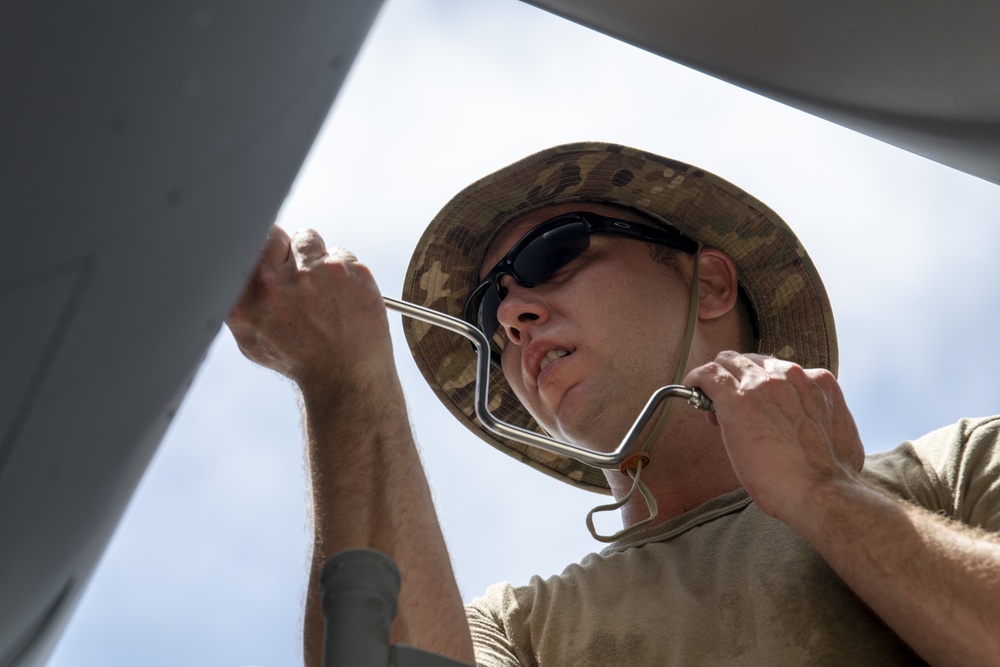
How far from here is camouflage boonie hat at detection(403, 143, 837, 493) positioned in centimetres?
287

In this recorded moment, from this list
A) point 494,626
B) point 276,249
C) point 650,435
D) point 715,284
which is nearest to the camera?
point 276,249

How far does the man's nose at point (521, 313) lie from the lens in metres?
2.71

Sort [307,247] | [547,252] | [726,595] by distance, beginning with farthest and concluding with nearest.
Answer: [547,252] → [726,595] → [307,247]

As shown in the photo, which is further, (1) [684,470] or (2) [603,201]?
(2) [603,201]

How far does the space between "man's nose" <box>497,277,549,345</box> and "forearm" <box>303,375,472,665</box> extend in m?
0.98

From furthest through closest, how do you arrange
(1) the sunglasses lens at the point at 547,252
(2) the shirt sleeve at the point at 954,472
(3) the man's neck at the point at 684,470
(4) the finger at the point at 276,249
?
(1) the sunglasses lens at the point at 547,252 → (3) the man's neck at the point at 684,470 → (2) the shirt sleeve at the point at 954,472 → (4) the finger at the point at 276,249

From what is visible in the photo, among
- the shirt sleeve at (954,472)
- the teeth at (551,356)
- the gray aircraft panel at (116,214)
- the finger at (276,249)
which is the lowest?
the gray aircraft panel at (116,214)

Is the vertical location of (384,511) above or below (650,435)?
below

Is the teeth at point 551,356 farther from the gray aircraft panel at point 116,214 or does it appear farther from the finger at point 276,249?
the gray aircraft panel at point 116,214

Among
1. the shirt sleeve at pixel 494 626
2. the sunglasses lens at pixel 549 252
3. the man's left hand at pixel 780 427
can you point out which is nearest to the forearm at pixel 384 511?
the shirt sleeve at pixel 494 626

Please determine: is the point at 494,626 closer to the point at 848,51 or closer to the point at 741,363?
the point at 741,363

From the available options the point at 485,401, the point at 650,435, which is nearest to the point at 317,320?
the point at 485,401

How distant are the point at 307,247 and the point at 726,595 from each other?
0.91m

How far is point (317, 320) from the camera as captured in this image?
1.74m
